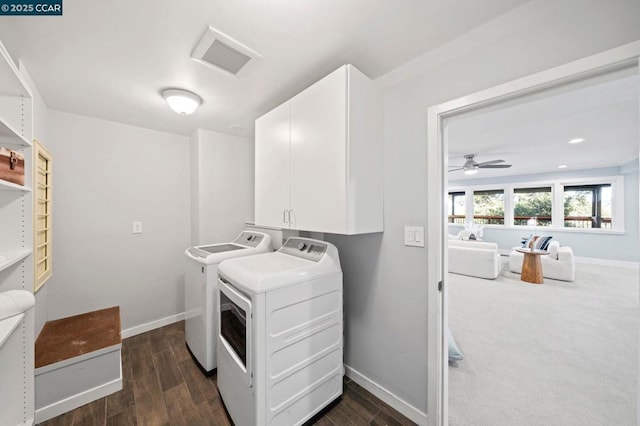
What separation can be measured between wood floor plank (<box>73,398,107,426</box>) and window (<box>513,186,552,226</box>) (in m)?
9.48

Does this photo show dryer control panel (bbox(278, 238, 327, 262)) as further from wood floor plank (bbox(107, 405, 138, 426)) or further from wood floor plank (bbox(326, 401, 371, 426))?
wood floor plank (bbox(107, 405, 138, 426))

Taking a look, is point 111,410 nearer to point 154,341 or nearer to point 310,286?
point 154,341

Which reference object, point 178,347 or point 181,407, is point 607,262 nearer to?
point 181,407

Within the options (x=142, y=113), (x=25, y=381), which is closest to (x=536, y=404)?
(x=25, y=381)

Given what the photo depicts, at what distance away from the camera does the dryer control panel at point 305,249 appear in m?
1.72

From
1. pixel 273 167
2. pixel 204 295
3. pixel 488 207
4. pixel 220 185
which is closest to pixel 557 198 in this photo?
pixel 488 207

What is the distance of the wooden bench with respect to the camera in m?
1.58

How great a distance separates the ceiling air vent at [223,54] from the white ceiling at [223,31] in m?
0.04

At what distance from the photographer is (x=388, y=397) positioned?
5.51ft

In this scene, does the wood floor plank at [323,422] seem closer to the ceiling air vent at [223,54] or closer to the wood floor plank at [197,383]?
the wood floor plank at [197,383]

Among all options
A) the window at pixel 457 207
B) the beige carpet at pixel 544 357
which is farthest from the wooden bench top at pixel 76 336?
the window at pixel 457 207

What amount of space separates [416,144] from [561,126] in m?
2.97

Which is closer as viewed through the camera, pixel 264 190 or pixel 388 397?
pixel 388 397

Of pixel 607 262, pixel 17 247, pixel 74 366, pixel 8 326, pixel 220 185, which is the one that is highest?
pixel 220 185
